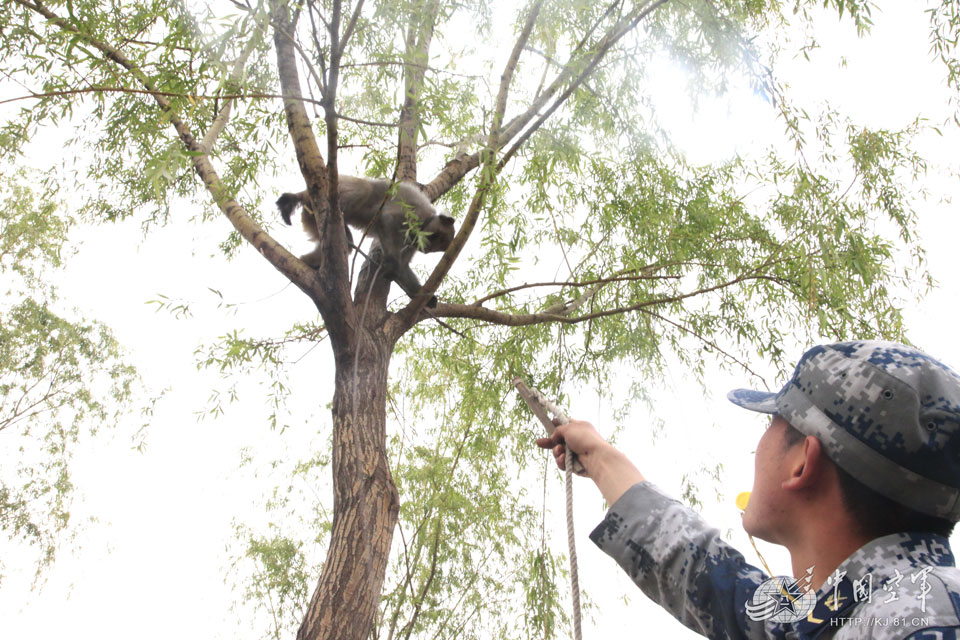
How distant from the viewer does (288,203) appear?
3.62 meters

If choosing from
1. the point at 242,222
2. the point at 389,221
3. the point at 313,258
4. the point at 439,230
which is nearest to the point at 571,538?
the point at 242,222

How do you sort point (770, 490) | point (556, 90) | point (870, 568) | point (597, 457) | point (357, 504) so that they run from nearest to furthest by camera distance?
point (870, 568) → point (770, 490) → point (597, 457) → point (357, 504) → point (556, 90)

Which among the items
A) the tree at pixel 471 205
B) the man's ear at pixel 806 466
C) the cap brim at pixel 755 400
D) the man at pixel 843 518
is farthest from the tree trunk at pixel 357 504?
the man's ear at pixel 806 466

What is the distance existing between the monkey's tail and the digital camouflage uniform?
3.13 m

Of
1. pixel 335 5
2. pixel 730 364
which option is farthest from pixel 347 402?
pixel 730 364

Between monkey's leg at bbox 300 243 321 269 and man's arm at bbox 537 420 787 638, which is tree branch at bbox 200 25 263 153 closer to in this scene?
monkey's leg at bbox 300 243 321 269

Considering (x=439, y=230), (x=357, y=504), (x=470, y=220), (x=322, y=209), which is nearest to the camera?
(x=357, y=504)

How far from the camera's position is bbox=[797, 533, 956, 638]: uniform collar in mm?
713

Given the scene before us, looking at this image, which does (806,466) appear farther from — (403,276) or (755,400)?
(403,276)

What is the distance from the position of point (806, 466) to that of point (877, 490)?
0.08 m

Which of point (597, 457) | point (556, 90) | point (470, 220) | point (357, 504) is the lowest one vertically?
point (597, 457)

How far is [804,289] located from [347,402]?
2.05 m

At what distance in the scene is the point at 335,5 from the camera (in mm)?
1675

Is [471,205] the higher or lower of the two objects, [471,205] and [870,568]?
the higher
